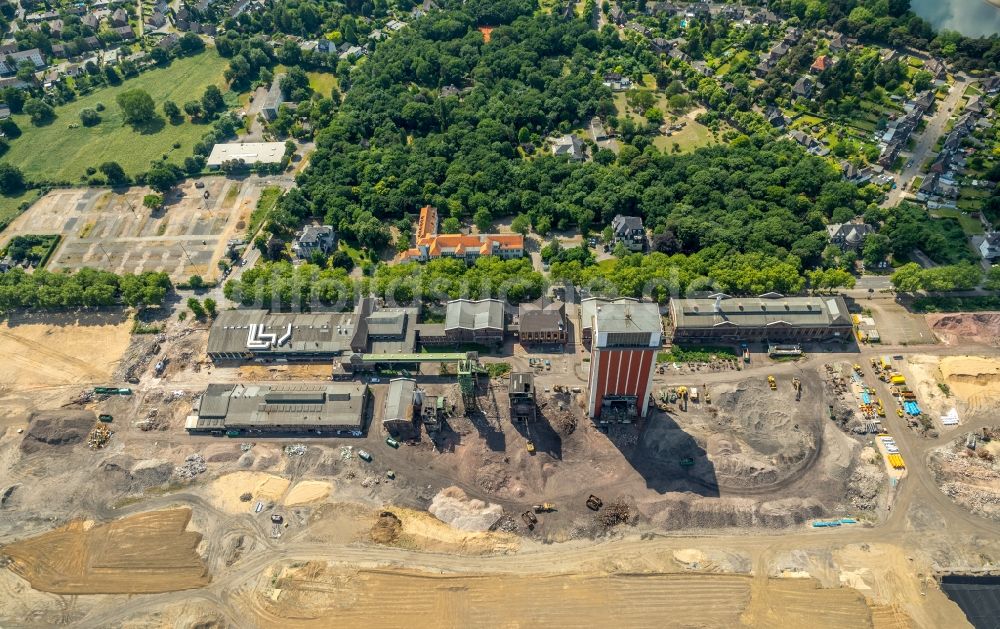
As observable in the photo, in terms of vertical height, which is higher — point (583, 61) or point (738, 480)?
point (583, 61)

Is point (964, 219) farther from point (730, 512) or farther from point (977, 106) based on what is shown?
point (730, 512)

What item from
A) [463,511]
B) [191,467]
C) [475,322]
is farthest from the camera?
[475,322]

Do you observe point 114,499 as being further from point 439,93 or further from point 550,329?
point 439,93

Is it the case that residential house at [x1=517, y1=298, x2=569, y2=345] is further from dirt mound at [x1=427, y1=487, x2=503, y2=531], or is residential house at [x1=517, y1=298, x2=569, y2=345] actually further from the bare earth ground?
the bare earth ground

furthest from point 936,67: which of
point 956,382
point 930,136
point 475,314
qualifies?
point 475,314

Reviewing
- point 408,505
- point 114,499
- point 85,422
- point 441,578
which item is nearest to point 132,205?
point 85,422
